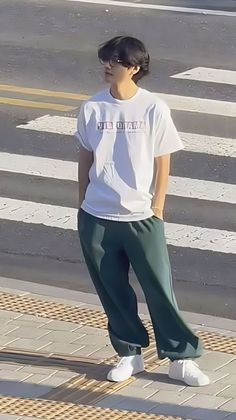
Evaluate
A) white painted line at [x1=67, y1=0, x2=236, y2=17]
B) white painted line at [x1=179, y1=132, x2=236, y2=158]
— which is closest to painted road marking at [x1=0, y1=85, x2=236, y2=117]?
white painted line at [x1=179, y1=132, x2=236, y2=158]

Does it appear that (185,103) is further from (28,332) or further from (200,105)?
(28,332)

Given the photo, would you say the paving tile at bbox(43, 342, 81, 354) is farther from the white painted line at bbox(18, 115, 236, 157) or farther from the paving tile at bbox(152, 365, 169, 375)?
the white painted line at bbox(18, 115, 236, 157)

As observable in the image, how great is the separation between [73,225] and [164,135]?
3.68 m

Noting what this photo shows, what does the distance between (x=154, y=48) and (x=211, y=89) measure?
211 centimetres

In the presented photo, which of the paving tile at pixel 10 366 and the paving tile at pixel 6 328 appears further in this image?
the paving tile at pixel 6 328

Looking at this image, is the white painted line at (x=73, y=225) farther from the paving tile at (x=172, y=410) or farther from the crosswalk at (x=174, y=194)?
the paving tile at (x=172, y=410)

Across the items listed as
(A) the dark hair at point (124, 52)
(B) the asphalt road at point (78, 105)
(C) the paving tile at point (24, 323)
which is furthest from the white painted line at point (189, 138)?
(A) the dark hair at point (124, 52)

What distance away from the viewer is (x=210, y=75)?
50.6ft

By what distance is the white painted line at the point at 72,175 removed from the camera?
11.2 metres

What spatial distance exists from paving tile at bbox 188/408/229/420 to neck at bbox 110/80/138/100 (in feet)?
5.50

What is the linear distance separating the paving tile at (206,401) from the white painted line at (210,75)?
840 cm

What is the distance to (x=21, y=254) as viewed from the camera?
10.0 m

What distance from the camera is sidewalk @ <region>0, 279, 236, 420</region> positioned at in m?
6.86

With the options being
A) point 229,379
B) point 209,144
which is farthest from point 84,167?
point 209,144
